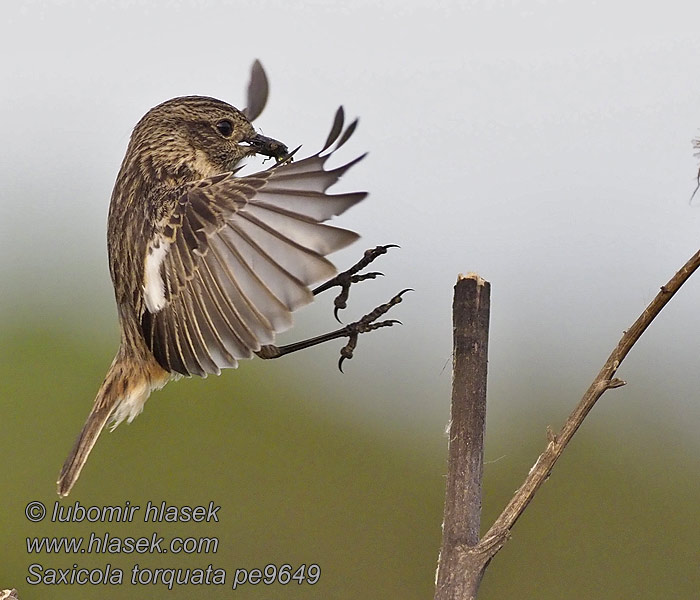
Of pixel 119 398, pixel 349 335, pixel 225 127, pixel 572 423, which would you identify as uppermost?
pixel 225 127

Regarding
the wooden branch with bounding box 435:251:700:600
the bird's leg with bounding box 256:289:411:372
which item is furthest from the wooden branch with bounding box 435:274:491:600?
the bird's leg with bounding box 256:289:411:372

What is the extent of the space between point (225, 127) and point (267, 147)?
21cm

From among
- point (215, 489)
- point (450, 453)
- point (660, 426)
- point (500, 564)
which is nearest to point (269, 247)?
point (450, 453)

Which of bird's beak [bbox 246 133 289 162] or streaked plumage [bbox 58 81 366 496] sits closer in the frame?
streaked plumage [bbox 58 81 366 496]

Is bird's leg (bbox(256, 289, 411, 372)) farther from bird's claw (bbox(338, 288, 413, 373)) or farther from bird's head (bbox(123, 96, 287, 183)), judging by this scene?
bird's head (bbox(123, 96, 287, 183))

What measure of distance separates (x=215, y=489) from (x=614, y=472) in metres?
2.70

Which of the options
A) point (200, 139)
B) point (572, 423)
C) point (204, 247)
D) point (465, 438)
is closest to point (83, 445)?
point (204, 247)

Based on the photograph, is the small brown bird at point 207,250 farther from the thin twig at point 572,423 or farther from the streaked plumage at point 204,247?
the thin twig at point 572,423

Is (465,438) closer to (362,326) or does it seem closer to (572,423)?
(572,423)

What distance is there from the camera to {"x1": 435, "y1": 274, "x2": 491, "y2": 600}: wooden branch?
2557 mm

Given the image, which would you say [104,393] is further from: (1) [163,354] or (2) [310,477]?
(2) [310,477]

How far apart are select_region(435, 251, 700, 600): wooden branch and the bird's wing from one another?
1037 mm

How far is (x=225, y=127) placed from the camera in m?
4.64

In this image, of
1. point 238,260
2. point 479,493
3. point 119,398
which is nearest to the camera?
point 479,493
